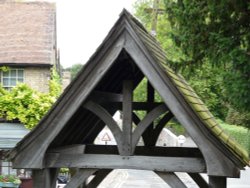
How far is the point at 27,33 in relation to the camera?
21.8 metres

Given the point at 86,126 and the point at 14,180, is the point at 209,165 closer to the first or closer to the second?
the point at 86,126

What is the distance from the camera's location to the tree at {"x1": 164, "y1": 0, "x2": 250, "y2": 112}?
20.2 feet

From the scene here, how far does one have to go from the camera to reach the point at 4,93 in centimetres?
1955

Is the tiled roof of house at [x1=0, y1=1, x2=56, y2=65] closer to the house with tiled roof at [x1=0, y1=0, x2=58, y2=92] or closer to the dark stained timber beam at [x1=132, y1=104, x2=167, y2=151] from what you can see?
the house with tiled roof at [x1=0, y1=0, x2=58, y2=92]

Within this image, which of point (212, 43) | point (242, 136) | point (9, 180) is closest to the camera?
point (212, 43)

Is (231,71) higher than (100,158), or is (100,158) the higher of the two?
(231,71)

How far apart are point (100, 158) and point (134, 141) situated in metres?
0.46

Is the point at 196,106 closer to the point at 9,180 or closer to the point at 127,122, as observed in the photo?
the point at 127,122

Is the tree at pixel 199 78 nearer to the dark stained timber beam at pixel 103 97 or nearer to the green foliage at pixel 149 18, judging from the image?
the green foliage at pixel 149 18

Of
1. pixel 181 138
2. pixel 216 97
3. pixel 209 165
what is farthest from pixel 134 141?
pixel 216 97

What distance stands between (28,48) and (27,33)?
104 cm

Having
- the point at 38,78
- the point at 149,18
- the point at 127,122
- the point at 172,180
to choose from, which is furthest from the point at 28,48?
the point at 149,18

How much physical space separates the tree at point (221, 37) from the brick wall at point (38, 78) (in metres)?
14.3

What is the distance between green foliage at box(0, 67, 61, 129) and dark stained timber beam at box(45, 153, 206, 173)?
13.8 metres
